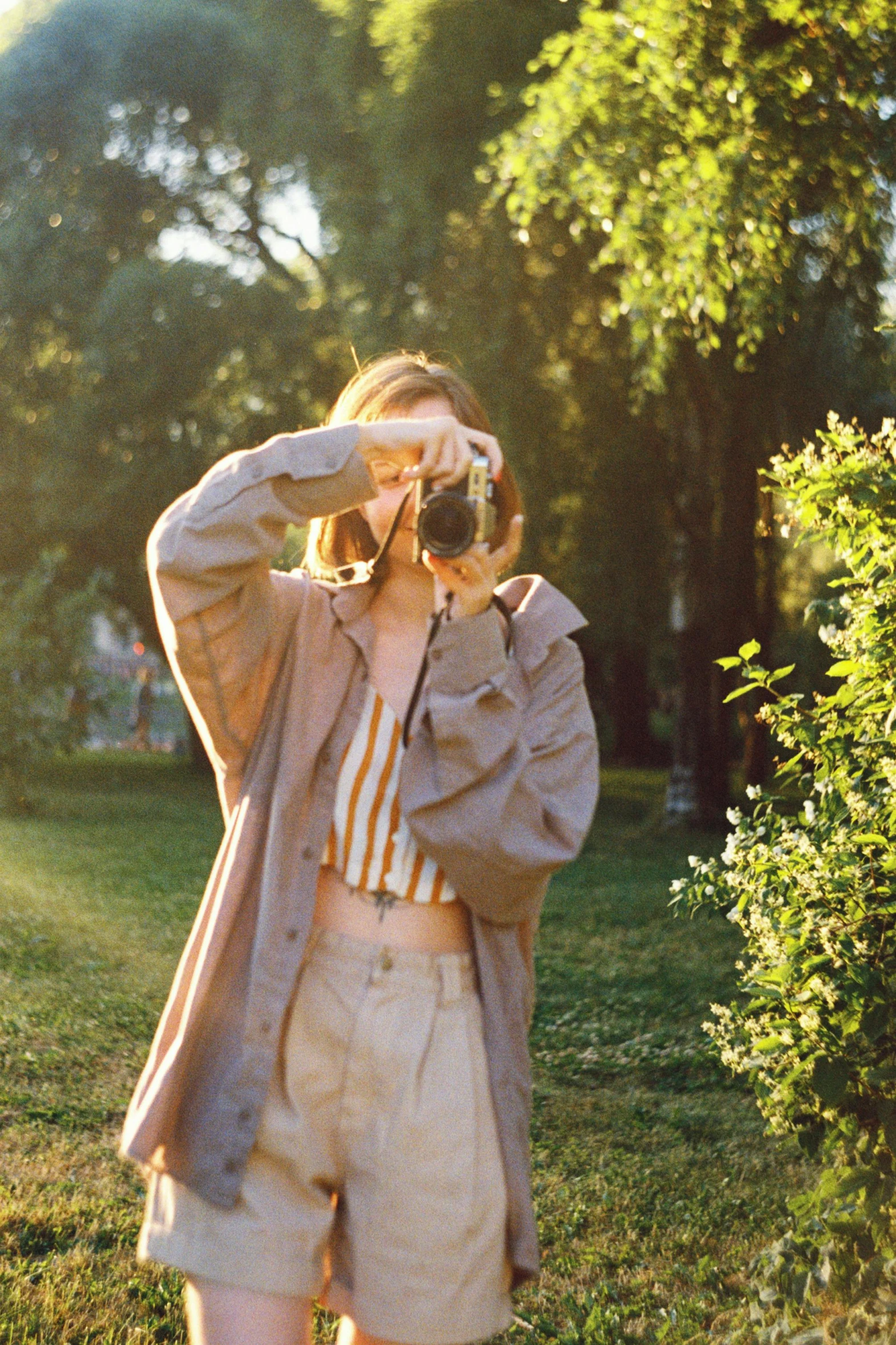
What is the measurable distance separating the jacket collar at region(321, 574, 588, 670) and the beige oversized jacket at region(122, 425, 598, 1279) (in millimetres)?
58

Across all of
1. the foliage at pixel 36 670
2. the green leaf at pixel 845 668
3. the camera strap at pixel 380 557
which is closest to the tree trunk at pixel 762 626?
the foliage at pixel 36 670

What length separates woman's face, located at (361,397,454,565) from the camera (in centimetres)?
212

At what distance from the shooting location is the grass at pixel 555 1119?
3555 mm

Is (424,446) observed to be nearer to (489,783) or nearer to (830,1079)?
(489,783)

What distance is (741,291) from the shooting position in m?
7.03

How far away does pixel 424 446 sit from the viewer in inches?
77.6

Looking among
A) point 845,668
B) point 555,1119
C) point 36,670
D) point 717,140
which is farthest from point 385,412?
point 36,670

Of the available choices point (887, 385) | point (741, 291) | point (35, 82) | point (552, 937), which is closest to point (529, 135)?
point (741, 291)

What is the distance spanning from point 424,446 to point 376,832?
56cm

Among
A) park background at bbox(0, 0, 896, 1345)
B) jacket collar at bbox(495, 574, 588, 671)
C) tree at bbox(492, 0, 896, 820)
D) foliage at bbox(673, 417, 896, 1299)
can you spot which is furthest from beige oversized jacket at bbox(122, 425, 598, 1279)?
tree at bbox(492, 0, 896, 820)

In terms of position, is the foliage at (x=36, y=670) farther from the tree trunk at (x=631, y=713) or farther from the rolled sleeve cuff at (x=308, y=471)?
the tree trunk at (x=631, y=713)

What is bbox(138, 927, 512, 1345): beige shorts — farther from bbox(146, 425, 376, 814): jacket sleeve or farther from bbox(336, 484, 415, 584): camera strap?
bbox(336, 484, 415, 584): camera strap

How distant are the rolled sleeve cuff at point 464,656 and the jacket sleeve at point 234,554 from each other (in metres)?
0.23

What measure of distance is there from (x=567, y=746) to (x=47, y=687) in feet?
40.4
